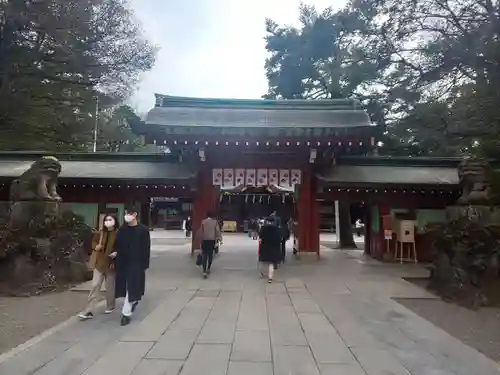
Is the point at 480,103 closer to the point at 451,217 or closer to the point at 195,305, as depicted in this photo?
the point at 451,217

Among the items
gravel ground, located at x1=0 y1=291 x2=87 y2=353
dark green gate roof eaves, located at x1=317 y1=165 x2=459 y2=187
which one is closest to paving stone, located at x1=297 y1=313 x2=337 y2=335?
gravel ground, located at x1=0 y1=291 x2=87 y2=353

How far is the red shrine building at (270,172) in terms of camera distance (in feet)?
44.0

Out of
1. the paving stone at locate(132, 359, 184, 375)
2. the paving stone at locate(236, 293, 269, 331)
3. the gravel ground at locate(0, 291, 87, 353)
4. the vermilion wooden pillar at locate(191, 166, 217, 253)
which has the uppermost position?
the vermilion wooden pillar at locate(191, 166, 217, 253)

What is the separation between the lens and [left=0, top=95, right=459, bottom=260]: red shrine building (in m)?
13.4

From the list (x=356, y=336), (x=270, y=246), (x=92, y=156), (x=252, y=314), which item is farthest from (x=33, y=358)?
(x=92, y=156)

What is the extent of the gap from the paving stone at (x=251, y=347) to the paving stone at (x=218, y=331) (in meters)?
0.12

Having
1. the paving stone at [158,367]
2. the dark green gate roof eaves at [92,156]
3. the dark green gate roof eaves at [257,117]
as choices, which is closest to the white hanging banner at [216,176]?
the dark green gate roof eaves at [257,117]

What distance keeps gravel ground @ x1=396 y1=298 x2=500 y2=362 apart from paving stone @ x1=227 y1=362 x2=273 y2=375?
8.84ft

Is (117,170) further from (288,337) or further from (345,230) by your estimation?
(288,337)

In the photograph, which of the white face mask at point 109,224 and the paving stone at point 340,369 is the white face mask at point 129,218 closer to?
the white face mask at point 109,224

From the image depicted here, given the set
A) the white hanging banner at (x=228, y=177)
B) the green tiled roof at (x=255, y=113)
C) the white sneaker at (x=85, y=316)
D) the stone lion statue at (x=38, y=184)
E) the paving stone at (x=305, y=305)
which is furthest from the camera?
the green tiled roof at (x=255, y=113)

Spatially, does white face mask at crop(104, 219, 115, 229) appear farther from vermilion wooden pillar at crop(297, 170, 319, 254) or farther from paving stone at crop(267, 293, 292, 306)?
vermilion wooden pillar at crop(297, 170, 319, 254)

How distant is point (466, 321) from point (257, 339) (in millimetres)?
3707

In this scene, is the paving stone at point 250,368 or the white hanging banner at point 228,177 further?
the white hanging banner at point 228,177
